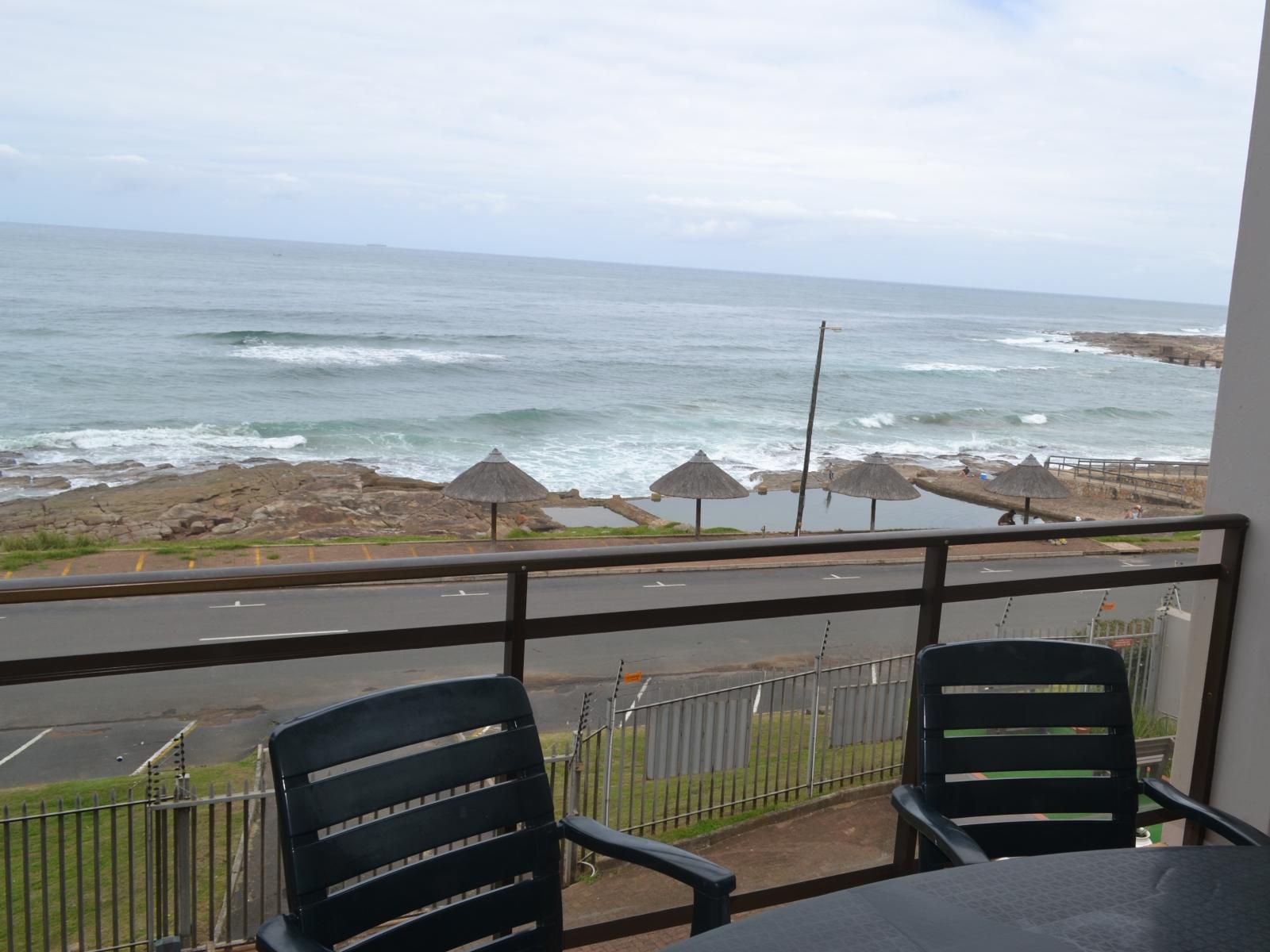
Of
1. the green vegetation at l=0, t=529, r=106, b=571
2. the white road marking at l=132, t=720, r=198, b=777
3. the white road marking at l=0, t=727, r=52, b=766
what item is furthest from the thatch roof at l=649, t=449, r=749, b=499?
the white road marking at l=0, t=727, r=52, b=766

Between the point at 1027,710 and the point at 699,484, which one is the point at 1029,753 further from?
the point at 699,484

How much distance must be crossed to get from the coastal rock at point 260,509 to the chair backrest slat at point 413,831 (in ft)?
66.6

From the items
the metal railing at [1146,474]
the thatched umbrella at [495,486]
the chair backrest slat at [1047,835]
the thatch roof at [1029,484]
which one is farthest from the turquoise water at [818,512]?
the chair backrest slat at [1047,835]

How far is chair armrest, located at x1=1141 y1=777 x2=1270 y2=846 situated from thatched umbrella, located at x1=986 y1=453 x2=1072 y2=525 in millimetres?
16847

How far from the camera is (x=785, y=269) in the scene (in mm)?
178000

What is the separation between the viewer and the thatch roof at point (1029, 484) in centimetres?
1784

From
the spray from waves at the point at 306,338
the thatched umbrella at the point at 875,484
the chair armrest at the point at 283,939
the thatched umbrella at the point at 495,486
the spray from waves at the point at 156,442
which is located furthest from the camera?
the spray from waves at the point at 306,338

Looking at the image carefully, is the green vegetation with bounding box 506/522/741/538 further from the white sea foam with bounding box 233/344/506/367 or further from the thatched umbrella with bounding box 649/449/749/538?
the white sea foam with bounding box 233/344/506/367

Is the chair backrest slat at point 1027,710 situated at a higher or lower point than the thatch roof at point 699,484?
higher

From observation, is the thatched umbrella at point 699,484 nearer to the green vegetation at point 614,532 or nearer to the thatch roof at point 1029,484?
the green vegetation at point 614,532

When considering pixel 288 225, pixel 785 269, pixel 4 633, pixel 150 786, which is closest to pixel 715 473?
pixel 4 633

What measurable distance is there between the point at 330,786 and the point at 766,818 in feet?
11.8

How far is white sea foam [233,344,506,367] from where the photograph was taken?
43094mm

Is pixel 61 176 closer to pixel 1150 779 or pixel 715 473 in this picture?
pixel 715 473
